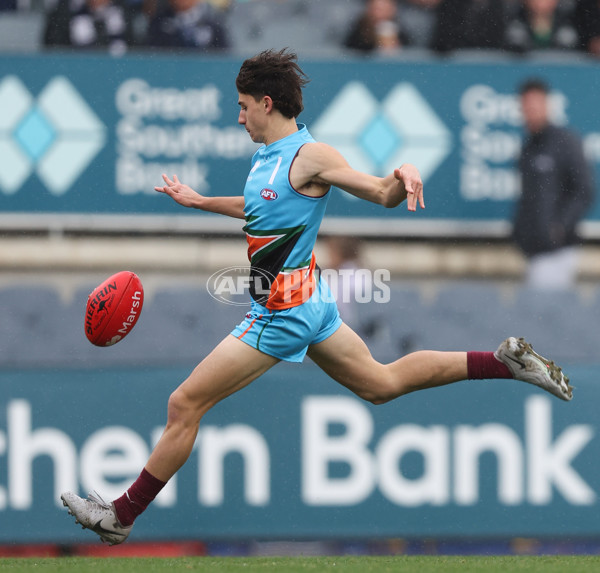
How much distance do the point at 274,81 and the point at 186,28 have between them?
132 inches

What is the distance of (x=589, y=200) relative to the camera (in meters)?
7.20

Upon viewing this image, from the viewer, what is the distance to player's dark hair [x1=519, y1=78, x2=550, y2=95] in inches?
285

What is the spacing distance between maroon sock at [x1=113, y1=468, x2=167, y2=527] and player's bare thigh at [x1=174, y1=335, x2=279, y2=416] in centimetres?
33

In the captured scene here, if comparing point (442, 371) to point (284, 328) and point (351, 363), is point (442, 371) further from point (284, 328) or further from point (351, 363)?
point (284, 328)

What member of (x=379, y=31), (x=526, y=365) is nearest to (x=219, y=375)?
(x=526, y=365)

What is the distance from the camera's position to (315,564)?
16.5 ft

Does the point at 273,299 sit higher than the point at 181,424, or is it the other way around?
the point at 273,299

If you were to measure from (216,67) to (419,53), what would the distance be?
1367 mm

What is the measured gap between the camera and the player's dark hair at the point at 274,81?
4.33 meters

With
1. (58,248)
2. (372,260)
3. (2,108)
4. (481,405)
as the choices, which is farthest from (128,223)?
(481,405)

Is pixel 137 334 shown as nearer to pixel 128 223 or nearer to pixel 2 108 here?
pixel 128 223

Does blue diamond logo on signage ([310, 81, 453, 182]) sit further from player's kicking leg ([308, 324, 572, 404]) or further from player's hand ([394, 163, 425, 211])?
player's hand ([394, 163, 425, 211])

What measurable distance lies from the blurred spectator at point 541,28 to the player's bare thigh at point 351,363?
12.5 feet

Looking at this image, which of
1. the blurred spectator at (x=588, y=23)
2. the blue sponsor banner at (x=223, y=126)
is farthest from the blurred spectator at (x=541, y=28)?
the blue sponsor banner at (x=223, y=126)
